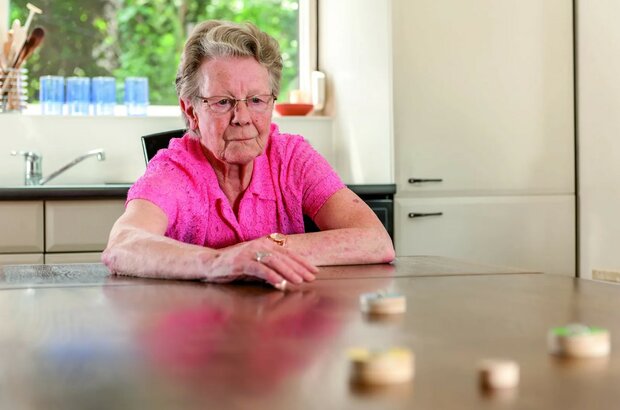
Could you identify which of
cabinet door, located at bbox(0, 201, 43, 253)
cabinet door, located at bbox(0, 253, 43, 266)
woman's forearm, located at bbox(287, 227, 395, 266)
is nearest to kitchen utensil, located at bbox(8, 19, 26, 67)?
cabinet door, located at bbox(0, 201, 43, 253)

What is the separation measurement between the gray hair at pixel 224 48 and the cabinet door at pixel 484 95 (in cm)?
122

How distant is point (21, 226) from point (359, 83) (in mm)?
1381

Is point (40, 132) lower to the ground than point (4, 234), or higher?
higher

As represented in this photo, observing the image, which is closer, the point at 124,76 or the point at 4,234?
the point at 4,234

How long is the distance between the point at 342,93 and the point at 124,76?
93cm

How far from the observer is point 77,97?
3648mm

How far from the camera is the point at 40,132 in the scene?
11.7ft

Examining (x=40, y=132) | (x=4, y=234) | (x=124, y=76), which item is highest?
(x=124, y=76)

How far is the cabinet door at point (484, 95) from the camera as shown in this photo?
3312 millimetres

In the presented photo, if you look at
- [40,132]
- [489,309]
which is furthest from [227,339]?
[40,132]

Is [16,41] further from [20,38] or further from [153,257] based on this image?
[153,257]

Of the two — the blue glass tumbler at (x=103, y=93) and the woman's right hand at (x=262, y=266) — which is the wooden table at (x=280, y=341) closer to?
the woman's right hand at (x=262, y=266)

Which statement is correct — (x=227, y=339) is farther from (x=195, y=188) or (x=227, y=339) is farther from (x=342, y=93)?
(x=342, y=93)

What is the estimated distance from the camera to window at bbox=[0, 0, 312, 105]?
378 cm
